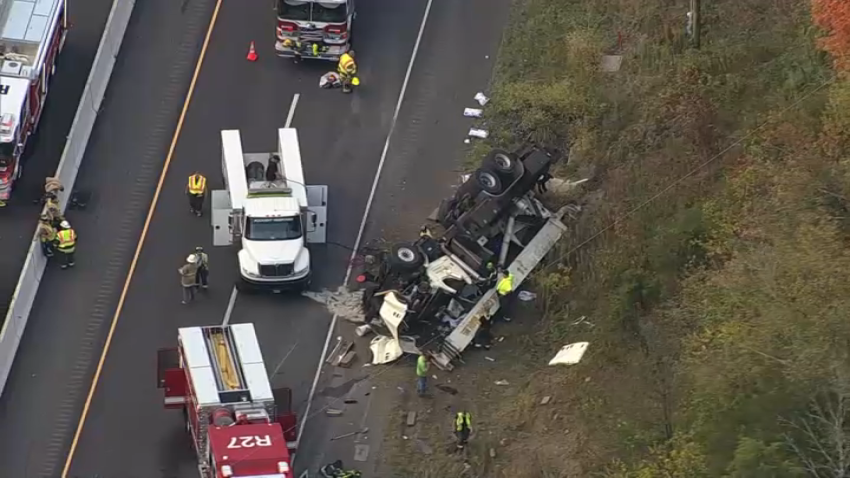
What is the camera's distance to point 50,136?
4459 centimetres

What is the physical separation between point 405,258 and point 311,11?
10274mm

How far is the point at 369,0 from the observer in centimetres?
5012

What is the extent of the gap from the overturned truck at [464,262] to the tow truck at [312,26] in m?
7.87

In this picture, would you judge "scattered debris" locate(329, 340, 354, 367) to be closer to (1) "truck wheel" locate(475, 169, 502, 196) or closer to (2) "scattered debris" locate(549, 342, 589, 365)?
(2) "scattered debris" locate(549, 342, 589, 365)

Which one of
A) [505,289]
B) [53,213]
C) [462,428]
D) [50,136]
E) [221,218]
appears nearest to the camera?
[462,428]

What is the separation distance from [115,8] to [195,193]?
8.70 m

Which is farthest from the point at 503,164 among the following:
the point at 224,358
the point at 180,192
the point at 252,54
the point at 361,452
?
the point at 252,54

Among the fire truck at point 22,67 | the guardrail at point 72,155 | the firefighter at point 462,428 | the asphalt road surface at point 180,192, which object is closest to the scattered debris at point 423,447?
the firefighter at point 462,428

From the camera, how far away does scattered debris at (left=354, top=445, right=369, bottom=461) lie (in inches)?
1425

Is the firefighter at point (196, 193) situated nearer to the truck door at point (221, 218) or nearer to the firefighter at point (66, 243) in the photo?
the truck door at point (221, 218)

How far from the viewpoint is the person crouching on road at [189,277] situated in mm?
39594

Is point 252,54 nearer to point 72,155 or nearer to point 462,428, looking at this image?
point 72,155

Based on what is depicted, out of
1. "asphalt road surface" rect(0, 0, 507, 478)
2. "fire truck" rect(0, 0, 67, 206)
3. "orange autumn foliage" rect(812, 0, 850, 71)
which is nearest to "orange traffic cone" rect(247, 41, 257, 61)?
"asphalt road surface" rect(0, 0, 507, 478)

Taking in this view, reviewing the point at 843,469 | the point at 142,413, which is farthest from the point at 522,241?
the point at 843,469
